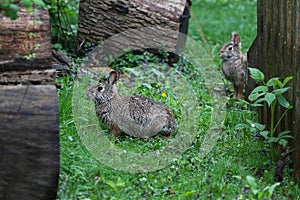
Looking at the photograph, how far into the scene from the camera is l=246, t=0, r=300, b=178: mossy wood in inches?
212

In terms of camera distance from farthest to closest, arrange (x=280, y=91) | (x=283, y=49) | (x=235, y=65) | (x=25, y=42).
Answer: (x=235, y=65) < (x=283, y=49) < (x=280, y=91) < (x=25, y=42)

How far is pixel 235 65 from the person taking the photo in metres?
8.40

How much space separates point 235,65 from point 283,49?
261cm

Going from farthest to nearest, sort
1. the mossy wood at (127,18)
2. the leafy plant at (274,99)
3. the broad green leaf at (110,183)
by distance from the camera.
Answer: the mossy wood at (127,18)
the leafy plant at (274,99)
the broad green leaf at (110,183)

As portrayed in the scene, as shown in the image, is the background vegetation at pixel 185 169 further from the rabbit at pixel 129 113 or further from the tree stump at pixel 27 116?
the tree stump at pixel 27 116

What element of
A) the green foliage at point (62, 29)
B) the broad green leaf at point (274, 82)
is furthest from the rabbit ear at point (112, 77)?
the green foliage at point (62, 29)

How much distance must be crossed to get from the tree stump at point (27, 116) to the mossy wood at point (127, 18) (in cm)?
380

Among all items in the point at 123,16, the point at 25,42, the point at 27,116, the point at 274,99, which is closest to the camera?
the point at 27,116

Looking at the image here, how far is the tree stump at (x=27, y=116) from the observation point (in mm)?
4516

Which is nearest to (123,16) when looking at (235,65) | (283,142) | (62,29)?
(62,29)

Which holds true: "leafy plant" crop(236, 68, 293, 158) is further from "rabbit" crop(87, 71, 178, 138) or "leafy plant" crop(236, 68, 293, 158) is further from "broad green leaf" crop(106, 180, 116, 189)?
"broad green leaf" crop(106, 180, 116, 189)

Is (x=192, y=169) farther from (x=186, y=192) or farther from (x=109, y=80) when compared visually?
(x=109, y=80)

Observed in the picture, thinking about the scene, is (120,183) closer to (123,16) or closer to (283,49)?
(283,49)

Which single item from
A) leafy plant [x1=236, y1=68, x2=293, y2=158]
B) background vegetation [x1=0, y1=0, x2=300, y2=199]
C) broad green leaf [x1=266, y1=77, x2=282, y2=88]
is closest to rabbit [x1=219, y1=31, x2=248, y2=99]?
background vegetation [x1=0, y1=0, x2=300, y2=199]
